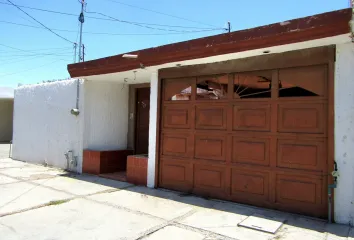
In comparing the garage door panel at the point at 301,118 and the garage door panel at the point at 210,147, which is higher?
the garage door panel at the point at 301,118

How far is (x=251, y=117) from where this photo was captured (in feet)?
18.2

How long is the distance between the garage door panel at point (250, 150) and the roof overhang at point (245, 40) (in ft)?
5.55

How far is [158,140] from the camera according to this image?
690cm

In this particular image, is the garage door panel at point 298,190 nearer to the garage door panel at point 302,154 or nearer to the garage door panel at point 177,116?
the garage door panel at point 302,154

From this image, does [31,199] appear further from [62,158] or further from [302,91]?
[302,91]

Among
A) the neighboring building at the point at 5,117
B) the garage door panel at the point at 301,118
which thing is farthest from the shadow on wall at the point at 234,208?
the neighboring building at the point at 5,117

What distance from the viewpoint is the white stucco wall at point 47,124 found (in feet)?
29.6

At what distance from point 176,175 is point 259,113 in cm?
236

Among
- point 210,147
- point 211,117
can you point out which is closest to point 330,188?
point 210,147

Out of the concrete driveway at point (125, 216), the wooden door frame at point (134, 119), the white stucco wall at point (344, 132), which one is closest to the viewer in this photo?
the concrete driveway at point (125, 216)

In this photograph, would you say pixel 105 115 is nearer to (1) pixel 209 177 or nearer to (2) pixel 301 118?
(1) pixel 209 177

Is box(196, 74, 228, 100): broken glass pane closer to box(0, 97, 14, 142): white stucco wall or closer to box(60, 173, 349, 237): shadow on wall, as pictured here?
box(60, 173, 349, 237): shadow on wall

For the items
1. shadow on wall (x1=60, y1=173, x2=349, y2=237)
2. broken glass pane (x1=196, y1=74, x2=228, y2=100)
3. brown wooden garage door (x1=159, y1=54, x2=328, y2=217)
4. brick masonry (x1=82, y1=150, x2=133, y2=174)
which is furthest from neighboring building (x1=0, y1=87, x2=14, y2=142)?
broken glass pane (x1=196, y1=74, x2=228, y2=100)

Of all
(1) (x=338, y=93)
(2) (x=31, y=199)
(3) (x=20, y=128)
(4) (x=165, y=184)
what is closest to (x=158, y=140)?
(4) (x=165, y=184)
